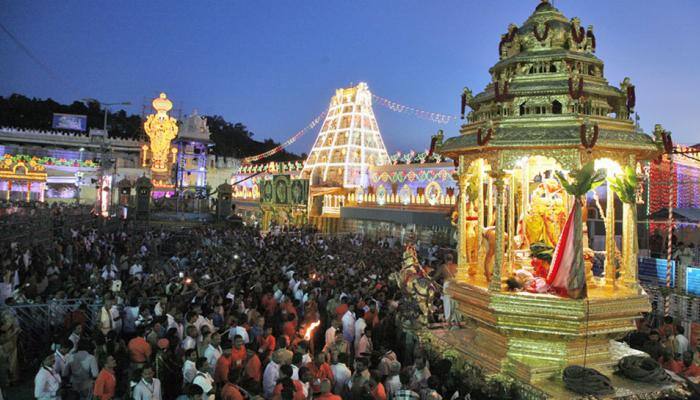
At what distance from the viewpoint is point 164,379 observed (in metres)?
6.96

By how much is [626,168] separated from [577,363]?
3.00 m

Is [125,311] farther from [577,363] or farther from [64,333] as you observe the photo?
[577,363]

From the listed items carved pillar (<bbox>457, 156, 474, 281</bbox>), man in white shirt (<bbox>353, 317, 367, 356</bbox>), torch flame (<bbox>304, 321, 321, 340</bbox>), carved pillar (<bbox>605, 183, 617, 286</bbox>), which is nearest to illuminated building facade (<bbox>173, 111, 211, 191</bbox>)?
torch flame (<bbox>304, 321, 321, 340</bbox>)

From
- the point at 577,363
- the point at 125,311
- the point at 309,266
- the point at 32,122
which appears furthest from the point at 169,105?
the point at 577,363

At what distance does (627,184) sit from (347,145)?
107ft

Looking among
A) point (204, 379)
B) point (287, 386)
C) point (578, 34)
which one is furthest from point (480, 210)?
point (204, 379)

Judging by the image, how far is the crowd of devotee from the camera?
5957mm

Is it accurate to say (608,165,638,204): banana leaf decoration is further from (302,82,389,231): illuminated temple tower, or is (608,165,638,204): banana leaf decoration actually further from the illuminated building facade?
the illuminated building facade

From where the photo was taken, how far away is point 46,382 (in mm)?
5801

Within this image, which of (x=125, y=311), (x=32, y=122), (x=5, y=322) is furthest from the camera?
(x=32, y=122)

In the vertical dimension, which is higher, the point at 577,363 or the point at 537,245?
the point at 537,245

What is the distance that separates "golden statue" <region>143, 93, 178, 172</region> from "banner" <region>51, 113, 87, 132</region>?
16.8m

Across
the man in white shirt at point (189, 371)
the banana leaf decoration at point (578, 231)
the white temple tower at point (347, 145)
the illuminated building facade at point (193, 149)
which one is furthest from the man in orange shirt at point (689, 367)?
the illuminated building facade at point (193, 149)

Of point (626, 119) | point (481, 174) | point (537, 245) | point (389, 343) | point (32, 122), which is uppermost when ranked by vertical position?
point (32, 122)
